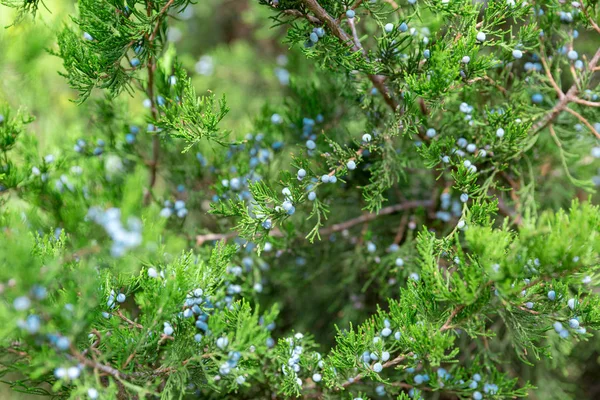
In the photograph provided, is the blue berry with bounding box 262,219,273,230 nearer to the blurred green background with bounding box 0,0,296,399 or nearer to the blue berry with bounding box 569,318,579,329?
the blurred green background with bounding box 0,0,296,399

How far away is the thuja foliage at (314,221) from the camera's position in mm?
485

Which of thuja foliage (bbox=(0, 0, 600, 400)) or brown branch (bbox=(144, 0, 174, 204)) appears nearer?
thuja foliage (bbox=(0, 0, 600, 400))

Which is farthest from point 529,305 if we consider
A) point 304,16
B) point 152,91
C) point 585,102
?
point 152,91

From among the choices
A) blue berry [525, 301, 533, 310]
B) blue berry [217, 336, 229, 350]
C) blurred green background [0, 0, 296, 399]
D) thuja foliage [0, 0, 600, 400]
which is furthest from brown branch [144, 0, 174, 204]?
blue berry [525, 301, 533, 310]

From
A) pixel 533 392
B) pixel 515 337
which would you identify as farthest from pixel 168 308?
pixel 533 392

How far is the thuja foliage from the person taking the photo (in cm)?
49

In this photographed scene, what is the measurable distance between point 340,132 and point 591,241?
1.46 feet

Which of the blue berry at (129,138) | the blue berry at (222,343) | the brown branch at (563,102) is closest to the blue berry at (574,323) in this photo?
the brown branch at (563,102)

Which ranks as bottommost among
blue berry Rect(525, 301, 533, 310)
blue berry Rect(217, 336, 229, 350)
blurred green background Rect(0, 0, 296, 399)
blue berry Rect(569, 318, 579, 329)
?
blue berry Rect(569, 318, 579, 329)

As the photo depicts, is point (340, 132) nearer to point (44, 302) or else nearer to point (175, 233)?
point (175, 233)

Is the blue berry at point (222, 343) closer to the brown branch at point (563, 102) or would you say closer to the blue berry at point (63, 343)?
the blue berry at point (63, 343)

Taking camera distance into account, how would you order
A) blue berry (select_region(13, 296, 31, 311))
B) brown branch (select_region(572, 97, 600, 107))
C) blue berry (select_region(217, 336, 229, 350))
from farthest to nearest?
1. brown branch (select_region(572, 97, 600, 107))
2. blue berry (select_region(217, 336, 229, 350))
3. blue berry (select_region(13, 296, 31, 311))

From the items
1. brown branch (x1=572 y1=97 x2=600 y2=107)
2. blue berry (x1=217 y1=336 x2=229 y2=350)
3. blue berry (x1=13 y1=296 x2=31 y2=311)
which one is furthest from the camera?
brown branch (x1=572 y1=97 x2=600 y2=107)

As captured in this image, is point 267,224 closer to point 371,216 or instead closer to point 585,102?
point 371,216
